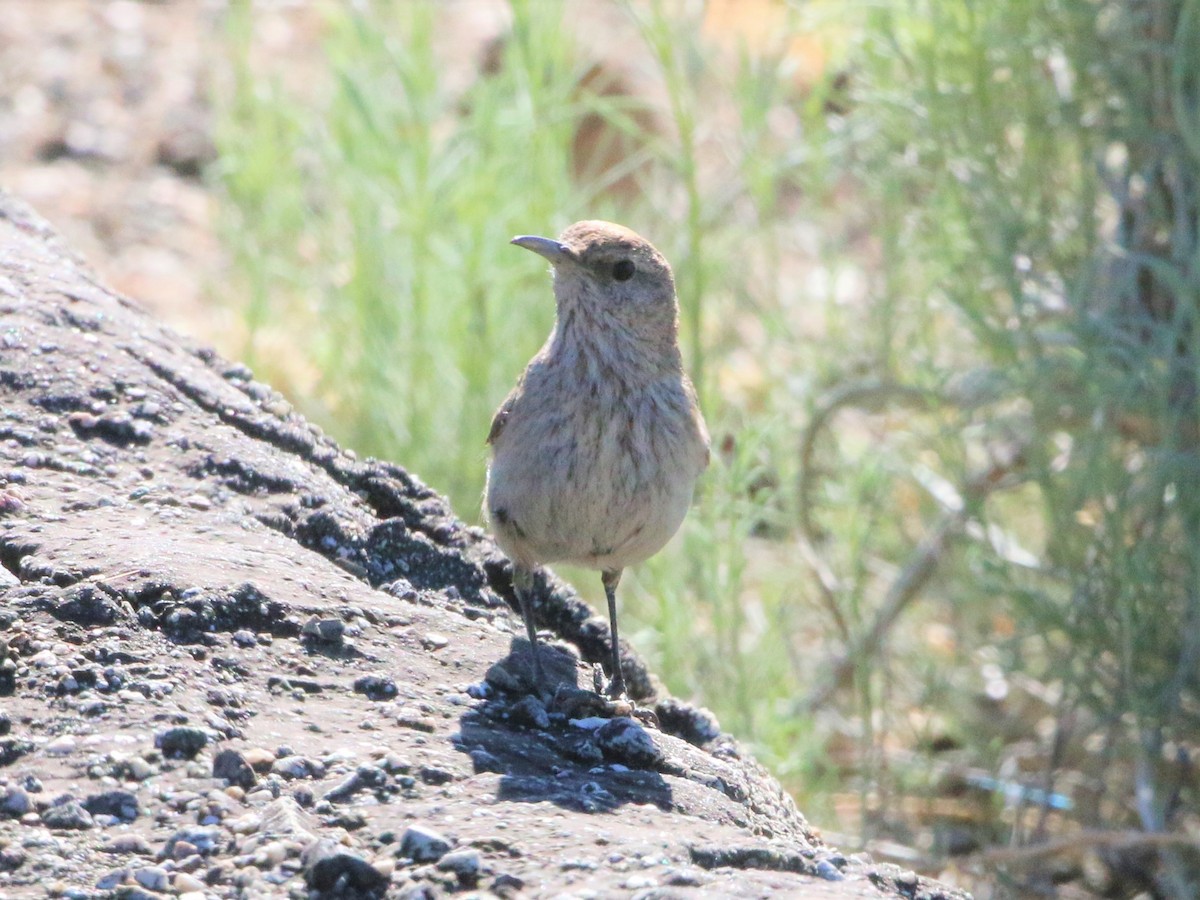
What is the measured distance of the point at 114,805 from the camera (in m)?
2.63

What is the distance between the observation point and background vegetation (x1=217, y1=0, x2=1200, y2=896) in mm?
4906

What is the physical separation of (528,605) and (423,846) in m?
1.22

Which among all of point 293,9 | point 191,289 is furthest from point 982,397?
point 293,9

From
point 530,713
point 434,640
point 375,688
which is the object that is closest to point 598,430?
point 434,640

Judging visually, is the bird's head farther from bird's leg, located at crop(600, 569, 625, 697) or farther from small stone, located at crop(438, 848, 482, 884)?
small stone, located at crop(438, 848, 482, 884)

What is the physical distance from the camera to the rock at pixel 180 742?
2.77 metres

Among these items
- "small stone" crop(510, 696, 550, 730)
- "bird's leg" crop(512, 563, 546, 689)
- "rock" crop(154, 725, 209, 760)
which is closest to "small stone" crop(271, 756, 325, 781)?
"rock" crop(154, 725, 209, 760)

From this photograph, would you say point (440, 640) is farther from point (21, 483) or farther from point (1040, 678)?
point (1040, 678)

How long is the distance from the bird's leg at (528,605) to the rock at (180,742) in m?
0.89

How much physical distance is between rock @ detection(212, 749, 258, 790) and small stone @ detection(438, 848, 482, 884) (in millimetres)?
395

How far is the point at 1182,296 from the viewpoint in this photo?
177 inches

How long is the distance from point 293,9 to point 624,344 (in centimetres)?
712

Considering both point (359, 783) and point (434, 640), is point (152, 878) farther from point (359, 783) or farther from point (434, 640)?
point (434, 640)

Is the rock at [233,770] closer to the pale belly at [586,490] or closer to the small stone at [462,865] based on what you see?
the small stone at [462,865]
